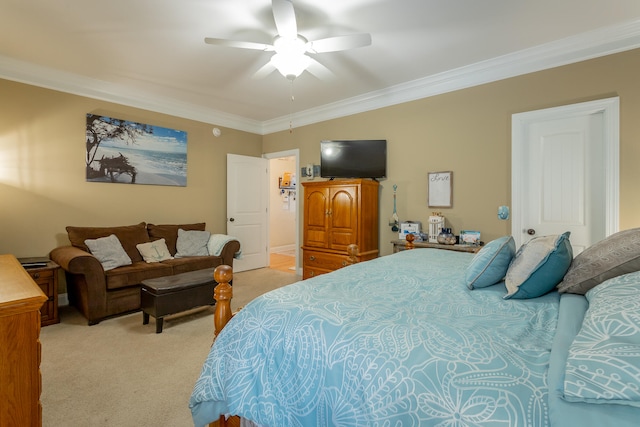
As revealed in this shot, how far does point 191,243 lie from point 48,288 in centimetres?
155

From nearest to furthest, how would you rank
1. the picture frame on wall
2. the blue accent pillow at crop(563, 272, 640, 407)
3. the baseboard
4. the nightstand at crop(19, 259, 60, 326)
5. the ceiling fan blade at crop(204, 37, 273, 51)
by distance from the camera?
1. the blue accent pillow at crop(563, 272, 640, 407)
2. the ceiling fan blade at crop(204, 37, 273, 51)
3. the nightstand at crop(19, 259, 60, 326)
4. the picture frame on wall
5. the baseboard

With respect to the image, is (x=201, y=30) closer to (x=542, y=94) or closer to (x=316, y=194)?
(x=316, y=194)

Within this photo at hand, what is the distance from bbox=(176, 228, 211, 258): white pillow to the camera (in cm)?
412

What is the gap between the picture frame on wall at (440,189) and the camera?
355 centimetres

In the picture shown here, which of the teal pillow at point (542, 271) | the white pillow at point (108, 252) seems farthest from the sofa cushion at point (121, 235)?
the teal pillow at point (542, 271)

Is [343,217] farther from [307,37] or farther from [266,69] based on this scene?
[307,37]

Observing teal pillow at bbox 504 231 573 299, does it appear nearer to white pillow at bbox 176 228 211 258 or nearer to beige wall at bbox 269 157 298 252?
white pillow at bbox 176 228 211 258

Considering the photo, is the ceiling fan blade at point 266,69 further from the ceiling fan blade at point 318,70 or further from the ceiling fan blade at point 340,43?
the ceiling fan blade at point 340,43

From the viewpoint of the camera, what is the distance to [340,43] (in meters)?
2.29

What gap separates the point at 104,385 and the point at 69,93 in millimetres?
3471

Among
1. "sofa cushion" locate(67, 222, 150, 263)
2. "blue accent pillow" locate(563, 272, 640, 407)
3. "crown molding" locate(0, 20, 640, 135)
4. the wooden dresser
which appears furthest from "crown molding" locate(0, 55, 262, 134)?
"blue accent pillow" locate(563, 272, 640, 407)

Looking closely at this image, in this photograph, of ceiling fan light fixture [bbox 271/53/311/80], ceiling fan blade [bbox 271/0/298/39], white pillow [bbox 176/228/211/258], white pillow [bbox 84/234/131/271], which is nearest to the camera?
ceiling fan blade [bbox 271/0/298/39]

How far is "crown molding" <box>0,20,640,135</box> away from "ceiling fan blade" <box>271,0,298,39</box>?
79.0 inches

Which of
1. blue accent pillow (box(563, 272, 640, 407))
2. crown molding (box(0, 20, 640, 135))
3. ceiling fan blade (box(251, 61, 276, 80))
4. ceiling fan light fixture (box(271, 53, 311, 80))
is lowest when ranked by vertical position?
blue accent pillow (box(563, 272, 640, 407))
